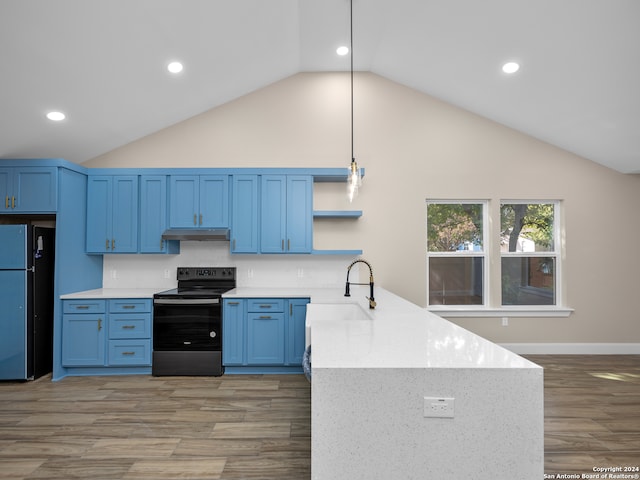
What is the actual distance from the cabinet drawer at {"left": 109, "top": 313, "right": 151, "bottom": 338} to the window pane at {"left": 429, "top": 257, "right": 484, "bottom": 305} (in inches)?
130

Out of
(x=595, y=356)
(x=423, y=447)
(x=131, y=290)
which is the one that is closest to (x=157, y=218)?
(x=131, y=290)

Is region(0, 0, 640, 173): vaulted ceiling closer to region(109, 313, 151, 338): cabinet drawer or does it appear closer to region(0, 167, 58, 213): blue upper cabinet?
region(0, 167, 58, 213): blue upper cabinet

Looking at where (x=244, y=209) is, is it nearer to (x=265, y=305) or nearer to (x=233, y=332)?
(x=265, y=305)

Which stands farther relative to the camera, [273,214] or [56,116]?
[273,214]

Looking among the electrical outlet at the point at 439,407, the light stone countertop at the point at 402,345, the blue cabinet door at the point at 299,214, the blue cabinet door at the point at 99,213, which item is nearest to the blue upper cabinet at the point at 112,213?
the blue cabinet door at the point at 99,213

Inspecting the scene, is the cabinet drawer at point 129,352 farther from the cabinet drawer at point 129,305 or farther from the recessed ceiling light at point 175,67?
the recessed ceiling light at point 175,67

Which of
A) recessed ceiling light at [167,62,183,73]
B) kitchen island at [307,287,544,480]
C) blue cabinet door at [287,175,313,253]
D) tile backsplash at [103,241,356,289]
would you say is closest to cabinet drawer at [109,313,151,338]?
tile backsplash at [103,241,356,289]

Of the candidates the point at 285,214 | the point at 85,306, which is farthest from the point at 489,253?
the point at 85,306

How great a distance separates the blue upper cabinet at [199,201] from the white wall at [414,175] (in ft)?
1.36

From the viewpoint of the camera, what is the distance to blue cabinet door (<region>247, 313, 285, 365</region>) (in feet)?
12.0

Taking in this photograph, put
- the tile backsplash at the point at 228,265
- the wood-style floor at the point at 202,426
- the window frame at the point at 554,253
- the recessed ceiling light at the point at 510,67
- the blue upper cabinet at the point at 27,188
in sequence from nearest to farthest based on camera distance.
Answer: the wood-style floor at the point at 202,426 → the recessed ceiling light at the point at 510,67 → the blue upper cabinet at the point at 27,188 → the tile backsplash at the point at 228,265 → the window frame at the point at 554,253

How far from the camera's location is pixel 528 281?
446 centimetres

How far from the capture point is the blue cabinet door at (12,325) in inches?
133

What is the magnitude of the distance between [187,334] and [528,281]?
4.14 meters
